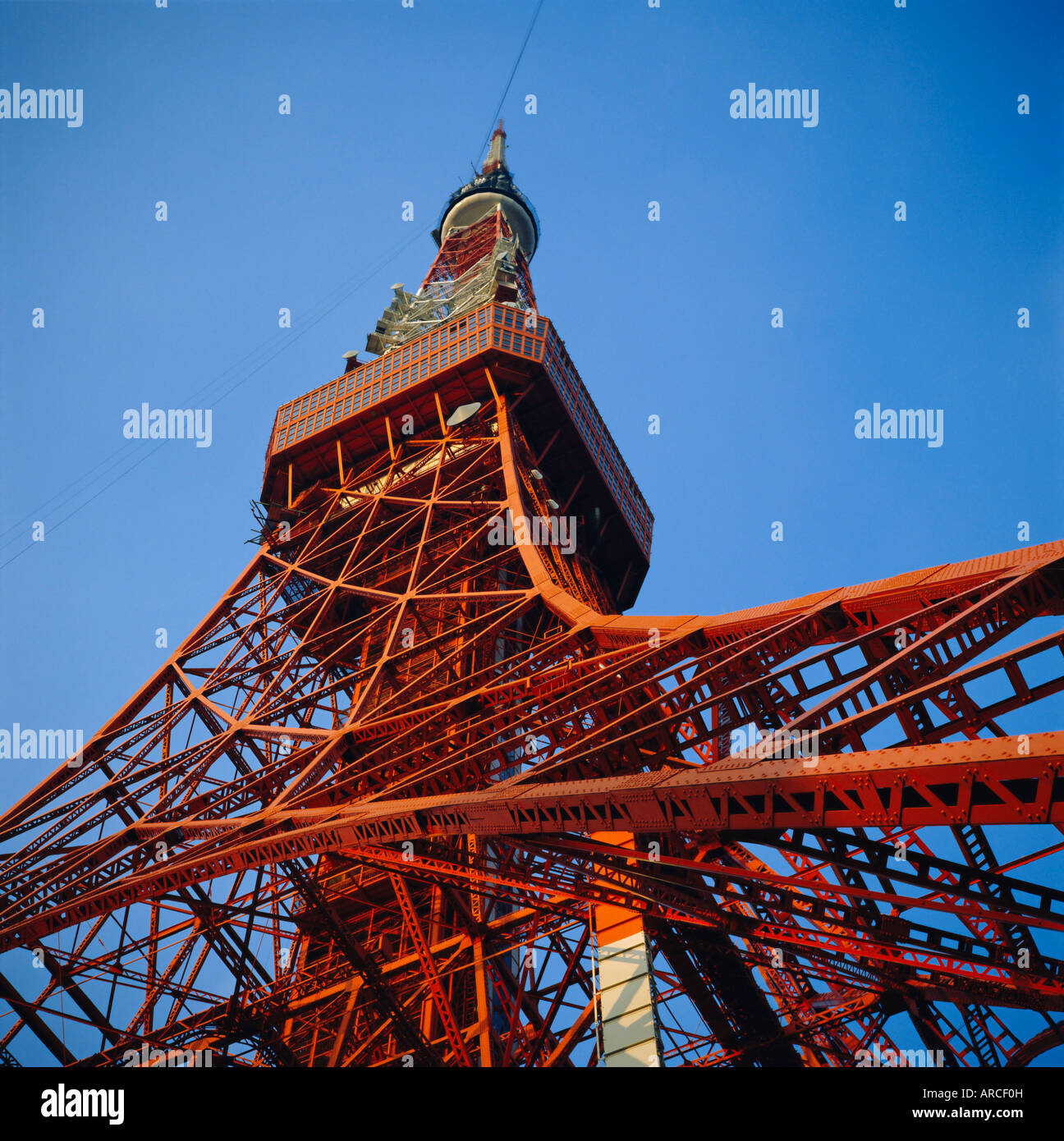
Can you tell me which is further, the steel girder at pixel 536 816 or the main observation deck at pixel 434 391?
the main observation deck at pixel 434 391

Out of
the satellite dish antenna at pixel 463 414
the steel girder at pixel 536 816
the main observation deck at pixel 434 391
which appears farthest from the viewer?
the main observation deck at pixel 434 391

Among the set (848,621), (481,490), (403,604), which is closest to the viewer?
(848,621)

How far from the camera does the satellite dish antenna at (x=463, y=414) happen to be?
1538 inches

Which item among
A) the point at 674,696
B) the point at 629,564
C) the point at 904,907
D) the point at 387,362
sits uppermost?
the point at 387,362

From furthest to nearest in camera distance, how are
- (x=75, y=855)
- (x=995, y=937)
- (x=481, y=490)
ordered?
(x=481, y=490)
(x=75, y=855)
(x=995, y=937)

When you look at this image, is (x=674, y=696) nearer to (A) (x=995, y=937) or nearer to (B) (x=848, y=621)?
(B) (x=848, y=621)

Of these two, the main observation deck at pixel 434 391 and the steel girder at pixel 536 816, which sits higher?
the main observation deck at pixel 434 391

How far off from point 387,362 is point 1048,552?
31403 mm

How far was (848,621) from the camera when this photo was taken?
17.0m

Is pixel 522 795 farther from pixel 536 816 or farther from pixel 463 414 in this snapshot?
pixel 463 414

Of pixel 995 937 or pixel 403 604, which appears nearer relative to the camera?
pixel 995 937

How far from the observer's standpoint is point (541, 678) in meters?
21.5
